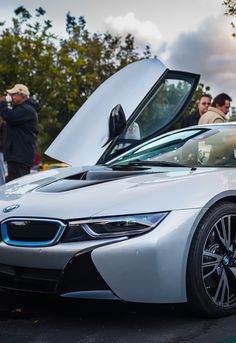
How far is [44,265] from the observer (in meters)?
3.22

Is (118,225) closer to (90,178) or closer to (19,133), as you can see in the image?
(90,178)

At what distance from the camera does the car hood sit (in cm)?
331

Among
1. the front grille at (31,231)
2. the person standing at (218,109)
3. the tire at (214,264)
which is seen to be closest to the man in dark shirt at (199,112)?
the person standing at (218,109)

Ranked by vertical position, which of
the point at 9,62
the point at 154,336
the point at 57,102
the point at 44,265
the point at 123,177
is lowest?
the point at 154,336

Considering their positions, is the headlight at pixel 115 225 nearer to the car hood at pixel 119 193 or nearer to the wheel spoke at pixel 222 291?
the car hood at pixel 119 193

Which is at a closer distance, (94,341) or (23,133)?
(94,341)

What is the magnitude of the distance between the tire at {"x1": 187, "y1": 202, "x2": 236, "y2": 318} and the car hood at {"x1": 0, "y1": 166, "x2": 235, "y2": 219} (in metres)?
0.14

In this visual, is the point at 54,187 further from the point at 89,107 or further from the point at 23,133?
the point at 23,133

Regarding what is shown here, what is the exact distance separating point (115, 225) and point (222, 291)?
837mm

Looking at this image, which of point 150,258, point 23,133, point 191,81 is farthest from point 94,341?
point 23,133

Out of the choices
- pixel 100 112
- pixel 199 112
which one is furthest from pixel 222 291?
pixel 199 112

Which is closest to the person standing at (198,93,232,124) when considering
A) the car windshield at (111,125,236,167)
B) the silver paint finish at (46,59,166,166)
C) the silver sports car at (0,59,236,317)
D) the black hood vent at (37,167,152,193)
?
the silver paint finish at (46,59,166,166)

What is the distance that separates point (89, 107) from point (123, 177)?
6.85 feet

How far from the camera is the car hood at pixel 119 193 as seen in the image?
10.9ft
